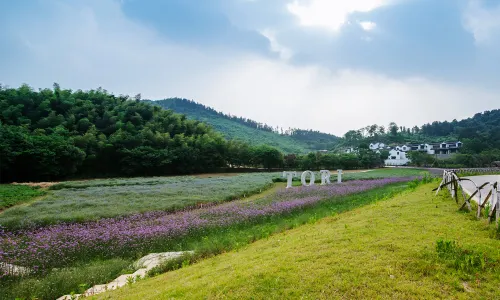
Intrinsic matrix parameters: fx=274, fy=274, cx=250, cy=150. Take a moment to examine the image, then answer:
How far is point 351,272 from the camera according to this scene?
4.82 metres

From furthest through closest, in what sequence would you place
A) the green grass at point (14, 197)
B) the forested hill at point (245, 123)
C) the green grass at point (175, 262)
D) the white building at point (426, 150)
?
the forested hill at point (245, 123) → the white building at point (426, 150) → the green grass at point (14, 197) → the green grass at point (175, 262)

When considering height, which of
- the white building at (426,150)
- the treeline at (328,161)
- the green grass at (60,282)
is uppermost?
the white building at (426,150)

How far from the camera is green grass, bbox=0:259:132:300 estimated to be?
6.62m

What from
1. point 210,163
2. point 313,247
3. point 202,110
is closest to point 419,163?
point 210,163

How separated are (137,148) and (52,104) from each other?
2266cm

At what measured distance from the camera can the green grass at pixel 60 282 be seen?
6625mm

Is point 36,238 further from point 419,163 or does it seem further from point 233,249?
point 419,163

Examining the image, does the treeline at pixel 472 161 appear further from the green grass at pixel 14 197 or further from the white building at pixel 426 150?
the green grass at pixel 14 197

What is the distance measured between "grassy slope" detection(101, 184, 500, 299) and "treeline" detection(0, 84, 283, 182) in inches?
1570

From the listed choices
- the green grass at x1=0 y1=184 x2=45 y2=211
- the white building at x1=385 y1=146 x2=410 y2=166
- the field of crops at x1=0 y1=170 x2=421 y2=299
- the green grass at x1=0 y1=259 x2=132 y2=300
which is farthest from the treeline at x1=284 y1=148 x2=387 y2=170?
the green grass at x1=0 y1=259 x2=132 y2=300

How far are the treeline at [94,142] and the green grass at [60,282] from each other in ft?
116

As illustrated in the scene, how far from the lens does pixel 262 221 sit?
44.0 feet

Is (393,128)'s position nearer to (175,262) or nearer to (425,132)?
(425,132)

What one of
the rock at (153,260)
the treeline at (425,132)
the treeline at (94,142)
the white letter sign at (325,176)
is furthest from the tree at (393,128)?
the rock at (153,260)
